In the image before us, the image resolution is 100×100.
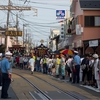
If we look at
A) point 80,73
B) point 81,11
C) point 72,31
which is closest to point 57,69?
point 80,73

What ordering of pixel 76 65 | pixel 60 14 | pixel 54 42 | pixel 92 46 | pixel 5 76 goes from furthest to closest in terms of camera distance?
pixel 54 42
pixel 60 14
pixel 92 46
pixel 76 65
pixel 5 76

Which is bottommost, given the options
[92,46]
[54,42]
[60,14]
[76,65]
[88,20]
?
[76,65]

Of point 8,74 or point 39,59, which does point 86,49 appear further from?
point 8,74

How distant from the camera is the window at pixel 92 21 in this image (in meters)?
40.0

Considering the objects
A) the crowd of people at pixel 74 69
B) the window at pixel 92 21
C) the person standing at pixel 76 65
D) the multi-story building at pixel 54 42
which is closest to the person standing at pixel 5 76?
the crowd of people at pixel 74 69

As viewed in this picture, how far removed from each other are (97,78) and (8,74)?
5.43 metres

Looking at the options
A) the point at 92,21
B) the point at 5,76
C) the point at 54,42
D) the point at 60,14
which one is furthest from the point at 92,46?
the point at 54,42

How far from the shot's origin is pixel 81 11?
41.4 meters

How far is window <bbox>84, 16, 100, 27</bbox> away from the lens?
40.0 metres

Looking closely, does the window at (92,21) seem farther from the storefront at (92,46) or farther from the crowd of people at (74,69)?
the crowd of people at (74,69)

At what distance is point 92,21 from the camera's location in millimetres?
40344

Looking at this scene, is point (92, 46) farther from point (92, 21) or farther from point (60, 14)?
point (60, 14)

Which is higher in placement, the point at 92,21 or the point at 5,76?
the point at 92,21

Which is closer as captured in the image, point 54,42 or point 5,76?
point 5,76
